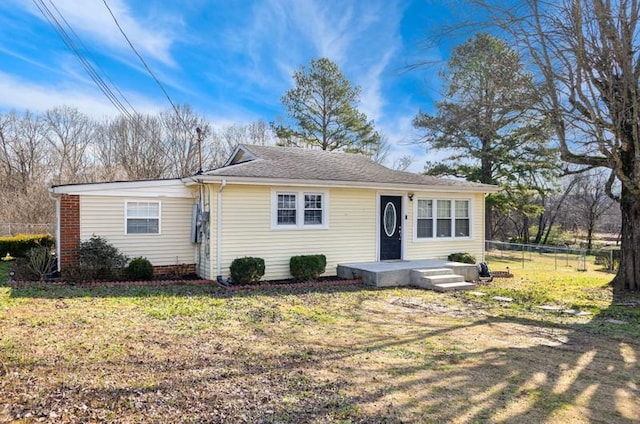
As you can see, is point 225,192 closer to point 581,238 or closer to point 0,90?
point 0,90

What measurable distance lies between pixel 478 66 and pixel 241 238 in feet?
23.8

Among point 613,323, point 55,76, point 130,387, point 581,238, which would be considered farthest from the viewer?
point 581,238

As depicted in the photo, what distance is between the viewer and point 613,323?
274 inches

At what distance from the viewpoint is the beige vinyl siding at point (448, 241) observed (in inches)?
485

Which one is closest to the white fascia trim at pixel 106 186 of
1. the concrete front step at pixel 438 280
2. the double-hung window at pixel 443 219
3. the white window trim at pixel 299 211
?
the white window trim at pixel 299 211

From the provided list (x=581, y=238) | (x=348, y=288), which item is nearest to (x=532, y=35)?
(x=348, y=288)

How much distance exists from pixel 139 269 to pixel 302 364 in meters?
6.73

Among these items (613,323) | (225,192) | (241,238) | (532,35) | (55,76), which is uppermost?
(55,76)

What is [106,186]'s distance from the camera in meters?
10.0

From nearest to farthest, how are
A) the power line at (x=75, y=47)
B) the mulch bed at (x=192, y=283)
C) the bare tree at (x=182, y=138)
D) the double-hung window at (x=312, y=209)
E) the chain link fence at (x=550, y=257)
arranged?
the power line at (x=75, y=47), the mulch bed at (x=192, y=283), the double-hung window at (x=312, y=209), the chain link fence at (x=550, y=257), the bare tree at (x=182, y=138)

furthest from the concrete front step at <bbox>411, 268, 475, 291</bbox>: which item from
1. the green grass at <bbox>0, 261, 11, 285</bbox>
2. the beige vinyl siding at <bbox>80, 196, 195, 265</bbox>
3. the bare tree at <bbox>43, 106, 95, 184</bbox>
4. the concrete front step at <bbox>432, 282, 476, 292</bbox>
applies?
the bare tree at <bbox>43, 106, 95, 184</bbox>

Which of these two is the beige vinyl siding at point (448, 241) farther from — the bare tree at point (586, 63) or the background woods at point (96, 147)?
the background woods at point (96, 147)

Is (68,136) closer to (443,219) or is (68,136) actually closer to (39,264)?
(39,264)

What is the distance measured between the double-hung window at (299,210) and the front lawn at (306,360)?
2768mm
